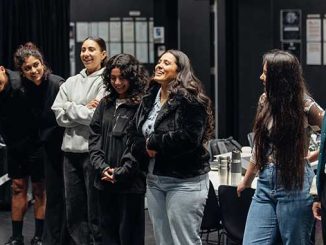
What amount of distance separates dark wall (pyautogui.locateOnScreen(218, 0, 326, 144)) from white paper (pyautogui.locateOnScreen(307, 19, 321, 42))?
54 millimetres

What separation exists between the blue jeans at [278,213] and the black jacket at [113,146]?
961mm

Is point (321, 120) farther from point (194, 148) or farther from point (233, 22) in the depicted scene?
point (233, 22)

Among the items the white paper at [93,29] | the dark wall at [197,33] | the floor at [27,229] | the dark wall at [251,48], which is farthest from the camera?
the white paper at [93,29]

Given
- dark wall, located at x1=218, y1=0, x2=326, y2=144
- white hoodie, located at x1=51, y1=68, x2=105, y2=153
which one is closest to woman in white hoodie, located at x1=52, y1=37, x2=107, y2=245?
white hoodie, located at x1=51, y1=68, x2=105, y2=153

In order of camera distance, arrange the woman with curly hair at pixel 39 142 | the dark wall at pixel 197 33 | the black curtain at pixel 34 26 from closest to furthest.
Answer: the woman with curly hair at pixel 39 142, the black curtain at pixel 34 26, the dark wall at pixel 197 33

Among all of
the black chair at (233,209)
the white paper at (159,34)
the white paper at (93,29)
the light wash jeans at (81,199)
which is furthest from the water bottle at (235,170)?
the white paper at (93,29)

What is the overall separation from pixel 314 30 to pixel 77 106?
13.8ft

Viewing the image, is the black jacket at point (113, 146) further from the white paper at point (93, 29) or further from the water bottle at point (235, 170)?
the white paper at point (93, 29)

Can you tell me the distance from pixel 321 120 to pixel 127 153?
1.24 m

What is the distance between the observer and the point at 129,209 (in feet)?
16.0

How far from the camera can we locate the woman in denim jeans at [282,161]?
402 cm

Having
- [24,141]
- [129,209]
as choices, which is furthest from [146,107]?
[24,141]

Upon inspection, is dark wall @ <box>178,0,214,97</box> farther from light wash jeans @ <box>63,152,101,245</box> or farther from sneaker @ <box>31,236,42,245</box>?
light wash jeans @ <box>63,152,101,245</box>

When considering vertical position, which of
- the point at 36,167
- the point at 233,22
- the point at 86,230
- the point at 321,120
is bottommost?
the point at 86,230
